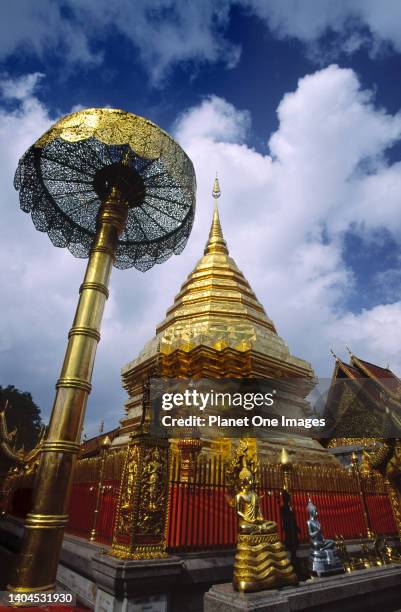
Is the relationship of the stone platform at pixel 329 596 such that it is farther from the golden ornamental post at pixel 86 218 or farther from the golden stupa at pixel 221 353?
the golden stupa at pixel 221 353

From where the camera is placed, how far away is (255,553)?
409 cm

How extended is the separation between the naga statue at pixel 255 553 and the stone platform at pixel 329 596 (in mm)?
96

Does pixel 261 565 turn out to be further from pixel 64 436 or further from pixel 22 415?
pixel 22 415

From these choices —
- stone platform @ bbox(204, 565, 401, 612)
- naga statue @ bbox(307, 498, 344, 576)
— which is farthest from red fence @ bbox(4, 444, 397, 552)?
stone platform @ bbox(204, 565, 401, 612)

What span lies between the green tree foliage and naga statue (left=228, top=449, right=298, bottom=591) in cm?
3375

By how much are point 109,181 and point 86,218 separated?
4.41 feet

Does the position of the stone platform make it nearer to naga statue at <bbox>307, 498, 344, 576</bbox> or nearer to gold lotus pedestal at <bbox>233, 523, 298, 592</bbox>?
gold lotus pedestal at <bbox>233, 523, 298, 592</bbox>

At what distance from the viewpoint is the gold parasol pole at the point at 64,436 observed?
3547 millimetres

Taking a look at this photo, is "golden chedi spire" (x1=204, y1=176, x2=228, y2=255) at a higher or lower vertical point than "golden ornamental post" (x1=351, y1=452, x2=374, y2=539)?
higher

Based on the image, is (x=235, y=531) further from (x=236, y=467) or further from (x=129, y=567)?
(x=129, y=567)

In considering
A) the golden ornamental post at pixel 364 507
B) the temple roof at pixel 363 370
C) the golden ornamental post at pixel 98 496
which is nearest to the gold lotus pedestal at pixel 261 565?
the golden ornamental post at pixel 98 496

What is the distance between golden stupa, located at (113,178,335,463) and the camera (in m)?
9.71

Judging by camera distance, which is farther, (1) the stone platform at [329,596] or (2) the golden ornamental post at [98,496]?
(2) the golden ornamental post at [98,496]

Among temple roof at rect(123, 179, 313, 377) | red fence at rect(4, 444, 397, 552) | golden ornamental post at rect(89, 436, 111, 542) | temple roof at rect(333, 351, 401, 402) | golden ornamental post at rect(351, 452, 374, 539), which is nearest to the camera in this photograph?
red fence at rect(4, 444, 397, 552)
